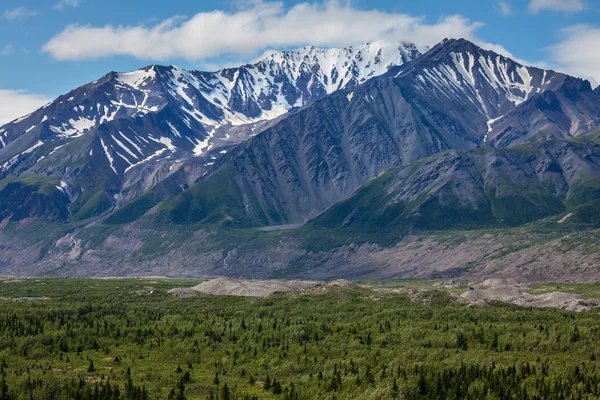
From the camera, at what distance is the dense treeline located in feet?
303

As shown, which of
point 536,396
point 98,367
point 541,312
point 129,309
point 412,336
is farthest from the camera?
point 129,309

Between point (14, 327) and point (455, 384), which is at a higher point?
point (14, 327)

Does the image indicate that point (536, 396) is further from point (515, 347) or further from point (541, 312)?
point (541, 312)

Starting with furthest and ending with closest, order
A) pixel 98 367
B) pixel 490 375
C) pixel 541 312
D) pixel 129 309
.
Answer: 1. pixel 129 309
2. pixel 541 312
3. pixel 98 367
4. pixel 490 375

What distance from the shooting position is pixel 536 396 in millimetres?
89500

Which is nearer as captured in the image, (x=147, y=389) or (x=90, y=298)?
(x=147, y=389)

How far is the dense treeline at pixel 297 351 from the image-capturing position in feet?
303

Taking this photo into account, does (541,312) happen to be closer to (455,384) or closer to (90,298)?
(455,384)

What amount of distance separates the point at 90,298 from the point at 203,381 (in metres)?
99.3

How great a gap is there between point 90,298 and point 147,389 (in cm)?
10471

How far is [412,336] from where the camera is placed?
12506cm

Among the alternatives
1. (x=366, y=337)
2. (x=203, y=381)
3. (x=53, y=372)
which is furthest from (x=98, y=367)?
(x=366, y=337)

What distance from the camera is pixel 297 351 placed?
11625cm

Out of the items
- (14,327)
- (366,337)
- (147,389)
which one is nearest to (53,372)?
(147,389)
